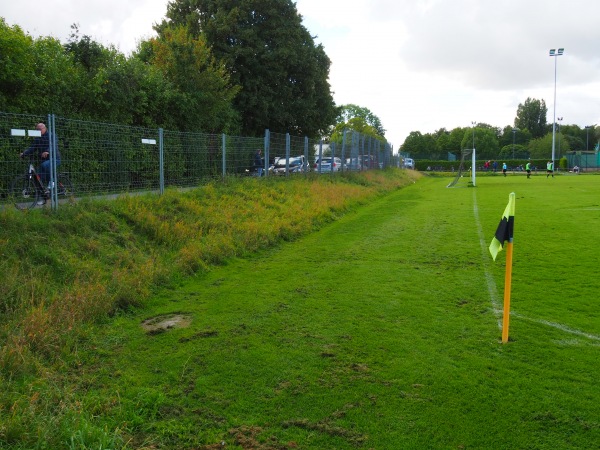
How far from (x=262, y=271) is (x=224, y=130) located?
1806 cm

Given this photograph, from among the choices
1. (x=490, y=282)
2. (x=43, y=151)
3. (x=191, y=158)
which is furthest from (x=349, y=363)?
(x=191, y=158)

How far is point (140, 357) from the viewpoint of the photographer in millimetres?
5574

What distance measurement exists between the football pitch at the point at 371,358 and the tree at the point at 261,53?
86.6 feet

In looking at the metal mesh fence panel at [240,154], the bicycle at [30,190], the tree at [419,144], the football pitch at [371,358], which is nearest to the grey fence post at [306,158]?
the metal mesh fence panel at [240,154]

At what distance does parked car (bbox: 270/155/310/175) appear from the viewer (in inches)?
779

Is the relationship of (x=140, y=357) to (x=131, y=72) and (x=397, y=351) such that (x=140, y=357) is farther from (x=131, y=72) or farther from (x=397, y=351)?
(x=131, y=72)

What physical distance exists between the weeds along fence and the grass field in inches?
147

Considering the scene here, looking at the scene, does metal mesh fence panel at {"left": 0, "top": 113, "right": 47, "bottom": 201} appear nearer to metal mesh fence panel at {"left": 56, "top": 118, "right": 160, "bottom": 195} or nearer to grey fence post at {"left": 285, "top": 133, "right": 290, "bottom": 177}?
metal mesh fence panel at {"left": 56, "top": 118, "right": 160, "bottom": 195}

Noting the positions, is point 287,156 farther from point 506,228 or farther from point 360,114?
point 360,114

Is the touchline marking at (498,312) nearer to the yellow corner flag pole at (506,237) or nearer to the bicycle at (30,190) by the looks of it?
the yellow corner flag pole at (506,237)

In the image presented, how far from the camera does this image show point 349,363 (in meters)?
5.34

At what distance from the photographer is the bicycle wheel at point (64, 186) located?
1057cm

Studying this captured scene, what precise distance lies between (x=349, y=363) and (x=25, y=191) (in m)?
7.12

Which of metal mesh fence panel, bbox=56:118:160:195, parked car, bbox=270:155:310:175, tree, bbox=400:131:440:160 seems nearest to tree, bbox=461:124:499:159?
tree, bbox=400:131:440:160
